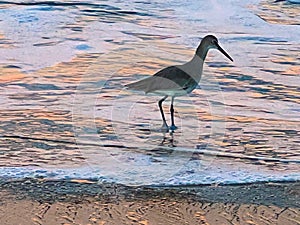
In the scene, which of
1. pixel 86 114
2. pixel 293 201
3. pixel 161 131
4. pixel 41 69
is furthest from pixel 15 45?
pixel 293 201

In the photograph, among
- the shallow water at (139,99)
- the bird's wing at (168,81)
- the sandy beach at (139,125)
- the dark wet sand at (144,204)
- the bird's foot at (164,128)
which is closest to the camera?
the dark wet sand at (144,204)

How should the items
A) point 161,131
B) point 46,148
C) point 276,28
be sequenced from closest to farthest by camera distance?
point 46,148
point 161,131
point 276,28

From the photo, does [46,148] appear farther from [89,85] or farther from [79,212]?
[89,85]

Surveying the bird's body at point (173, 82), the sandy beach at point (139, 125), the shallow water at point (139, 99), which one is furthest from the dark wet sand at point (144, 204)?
the bird's body at point (173, 82)

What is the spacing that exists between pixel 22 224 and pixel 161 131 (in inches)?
77.6

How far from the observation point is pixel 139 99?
648 centimetres

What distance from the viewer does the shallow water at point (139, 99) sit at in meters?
5.03

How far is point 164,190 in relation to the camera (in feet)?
15.0

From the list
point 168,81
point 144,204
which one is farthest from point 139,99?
point 144,204

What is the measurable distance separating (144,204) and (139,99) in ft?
7.39

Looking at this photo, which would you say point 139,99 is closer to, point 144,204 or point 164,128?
point 164,128

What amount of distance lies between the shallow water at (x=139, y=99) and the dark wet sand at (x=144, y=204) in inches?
7.5

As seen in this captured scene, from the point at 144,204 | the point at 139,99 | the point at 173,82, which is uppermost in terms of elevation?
the point at 173,82

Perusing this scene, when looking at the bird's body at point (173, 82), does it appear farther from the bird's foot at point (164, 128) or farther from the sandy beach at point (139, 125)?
the sandy beach at point (139, 125)
